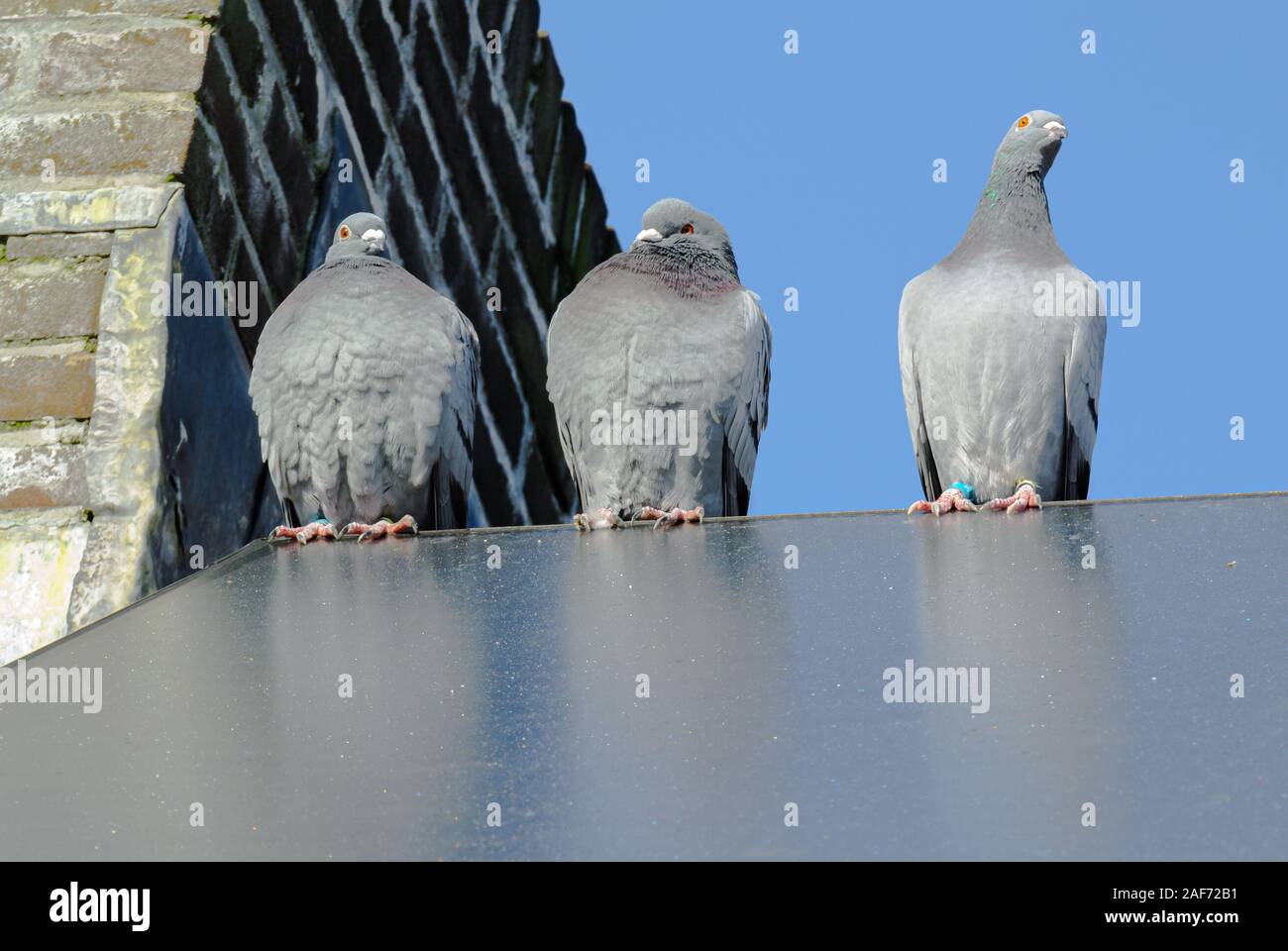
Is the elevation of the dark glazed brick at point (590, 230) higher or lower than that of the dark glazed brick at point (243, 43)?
higher

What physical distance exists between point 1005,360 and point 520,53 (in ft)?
14.4

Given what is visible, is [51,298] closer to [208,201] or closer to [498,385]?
[208,201]

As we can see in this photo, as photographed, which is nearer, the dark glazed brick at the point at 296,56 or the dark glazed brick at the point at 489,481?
the dark glazed brick at the point at 296,56

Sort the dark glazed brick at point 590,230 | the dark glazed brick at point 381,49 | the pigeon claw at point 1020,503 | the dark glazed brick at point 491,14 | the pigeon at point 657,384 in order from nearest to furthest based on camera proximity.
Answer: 1. the pigeon claw at point 1020,503
2. the pigeon at point 657,384
3. the dark glazed brick at point 381,49
4. the dark glazed brick at point 491,14
5. the dark glazed brick at point 590,230

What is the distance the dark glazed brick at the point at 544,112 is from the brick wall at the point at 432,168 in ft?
0.05

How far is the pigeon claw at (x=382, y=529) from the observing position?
6.96 m

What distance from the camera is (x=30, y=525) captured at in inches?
251

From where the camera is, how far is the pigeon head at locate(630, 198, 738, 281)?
8.04 m

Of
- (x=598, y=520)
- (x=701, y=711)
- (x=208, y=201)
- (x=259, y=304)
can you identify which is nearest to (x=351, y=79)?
(x=259, y=304)

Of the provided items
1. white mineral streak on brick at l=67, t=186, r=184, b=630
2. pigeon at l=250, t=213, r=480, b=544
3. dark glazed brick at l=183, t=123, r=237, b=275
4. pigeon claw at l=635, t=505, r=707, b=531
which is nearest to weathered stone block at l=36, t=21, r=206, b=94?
dark glazed brick at l=183, t=123, r=237, b=275

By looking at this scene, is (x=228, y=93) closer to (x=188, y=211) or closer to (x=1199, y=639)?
(x=188, y=211)

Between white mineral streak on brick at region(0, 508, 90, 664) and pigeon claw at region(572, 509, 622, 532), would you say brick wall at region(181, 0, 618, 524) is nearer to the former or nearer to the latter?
white mineral streak on brick at region(0, 508, 90, 664)

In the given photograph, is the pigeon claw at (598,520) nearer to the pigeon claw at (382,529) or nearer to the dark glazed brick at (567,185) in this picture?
the pigeon claw at (382,529)

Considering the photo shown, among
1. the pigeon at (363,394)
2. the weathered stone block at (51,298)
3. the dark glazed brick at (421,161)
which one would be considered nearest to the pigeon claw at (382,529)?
the pigeon at (363,394)
